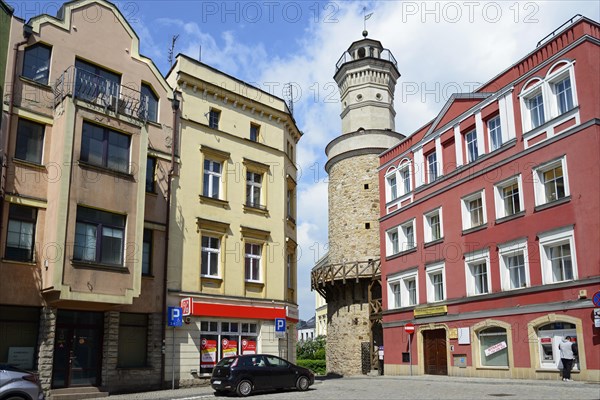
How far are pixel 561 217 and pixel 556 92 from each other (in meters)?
5.00

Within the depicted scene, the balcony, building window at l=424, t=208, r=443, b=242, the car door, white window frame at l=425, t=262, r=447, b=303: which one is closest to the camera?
the car door

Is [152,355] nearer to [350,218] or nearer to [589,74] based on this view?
[589,74]

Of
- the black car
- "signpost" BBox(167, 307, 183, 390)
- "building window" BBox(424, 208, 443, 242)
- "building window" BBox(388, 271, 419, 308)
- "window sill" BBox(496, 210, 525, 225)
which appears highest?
"building window" BBox(424, 208, 443, 242)

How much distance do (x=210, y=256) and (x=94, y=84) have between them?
8.37m

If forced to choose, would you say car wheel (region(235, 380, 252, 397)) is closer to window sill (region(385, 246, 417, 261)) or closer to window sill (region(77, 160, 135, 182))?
window sill (region(77, 160, 135, 182))

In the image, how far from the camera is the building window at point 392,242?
33425mm

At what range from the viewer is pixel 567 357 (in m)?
20.3

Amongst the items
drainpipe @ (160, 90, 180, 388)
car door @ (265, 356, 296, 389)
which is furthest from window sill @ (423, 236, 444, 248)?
drainpipe @ (160, 90, 180, 388)

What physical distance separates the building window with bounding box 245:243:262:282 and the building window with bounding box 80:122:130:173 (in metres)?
7.43

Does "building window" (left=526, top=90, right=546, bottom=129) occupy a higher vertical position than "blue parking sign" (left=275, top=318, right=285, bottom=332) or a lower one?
higher

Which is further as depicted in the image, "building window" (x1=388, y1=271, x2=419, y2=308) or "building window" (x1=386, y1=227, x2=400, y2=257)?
"building window" (x1=386, y1=227, x2=400, y2=257)

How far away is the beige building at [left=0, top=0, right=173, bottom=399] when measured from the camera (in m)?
18.5

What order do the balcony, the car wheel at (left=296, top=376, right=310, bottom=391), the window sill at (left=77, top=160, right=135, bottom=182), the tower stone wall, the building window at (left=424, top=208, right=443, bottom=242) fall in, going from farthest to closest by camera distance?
1. the tower stone wall
2. the building window at (left=424, top=208, right=443, bottom=242)
3. the car wheel at (left=296, top=376, right=310, bottom=391)
4. the balcony
5. the window sill at (left=77, top=160, right=135, bottom=182)

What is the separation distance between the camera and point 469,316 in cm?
2603
